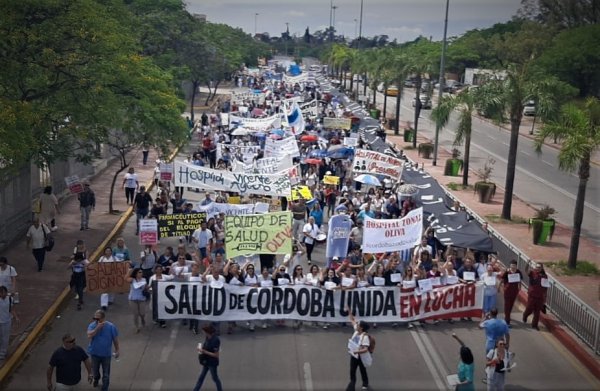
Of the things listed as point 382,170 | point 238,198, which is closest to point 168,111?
point 238,198

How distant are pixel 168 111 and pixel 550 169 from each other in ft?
74.8

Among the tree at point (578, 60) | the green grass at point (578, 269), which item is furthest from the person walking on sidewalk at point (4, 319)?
the tree at point (578, 60)

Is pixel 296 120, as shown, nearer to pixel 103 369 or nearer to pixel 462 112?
pixel 462 112

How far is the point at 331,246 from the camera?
18.7m

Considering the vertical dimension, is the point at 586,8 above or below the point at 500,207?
above

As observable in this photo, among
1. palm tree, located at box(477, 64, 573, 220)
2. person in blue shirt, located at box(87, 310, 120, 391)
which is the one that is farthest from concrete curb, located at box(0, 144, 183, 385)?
palm tree, located at box(477, 64, 573, 220)

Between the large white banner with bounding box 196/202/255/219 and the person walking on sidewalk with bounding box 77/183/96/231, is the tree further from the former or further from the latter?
the person walking on sidewalk with bounding box 77/183/96/231

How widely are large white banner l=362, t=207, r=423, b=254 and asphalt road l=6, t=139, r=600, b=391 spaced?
202 cm

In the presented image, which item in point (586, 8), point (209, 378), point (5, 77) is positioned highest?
point (586, 8)

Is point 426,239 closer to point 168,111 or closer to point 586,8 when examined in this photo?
point 168,111

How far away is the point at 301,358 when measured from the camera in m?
14.3

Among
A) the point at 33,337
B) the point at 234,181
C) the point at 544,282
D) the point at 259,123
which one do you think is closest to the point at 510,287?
the point at 544,282

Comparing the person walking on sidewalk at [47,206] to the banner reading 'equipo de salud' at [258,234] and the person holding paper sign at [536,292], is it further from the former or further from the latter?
the person holding paper sign at [536,292]

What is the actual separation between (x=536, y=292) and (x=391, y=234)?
332cm
